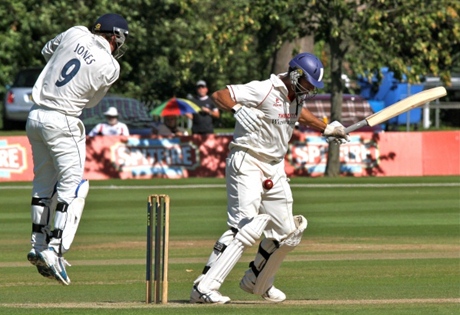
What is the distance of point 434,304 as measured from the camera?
8188mm

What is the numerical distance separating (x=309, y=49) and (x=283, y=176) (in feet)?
66.2

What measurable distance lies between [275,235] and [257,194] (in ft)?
1.15

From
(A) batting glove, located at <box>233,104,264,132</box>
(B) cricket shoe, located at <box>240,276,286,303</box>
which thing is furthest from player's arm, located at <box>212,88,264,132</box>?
(B) cricket shoe, located at <box>240,276,286,303</box>

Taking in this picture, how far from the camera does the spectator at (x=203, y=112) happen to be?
23.6 metres

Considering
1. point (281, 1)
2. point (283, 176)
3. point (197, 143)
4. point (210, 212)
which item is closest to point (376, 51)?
point (281, 1)

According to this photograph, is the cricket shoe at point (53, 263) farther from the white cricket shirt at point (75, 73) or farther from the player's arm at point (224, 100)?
the player's arm at point (224, 100)

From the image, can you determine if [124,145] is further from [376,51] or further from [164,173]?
[376,51]

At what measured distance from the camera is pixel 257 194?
27.3 feet

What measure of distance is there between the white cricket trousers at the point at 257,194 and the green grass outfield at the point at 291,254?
58 cm

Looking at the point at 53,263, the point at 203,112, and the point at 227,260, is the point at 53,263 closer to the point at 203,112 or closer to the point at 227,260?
the point at 227,260

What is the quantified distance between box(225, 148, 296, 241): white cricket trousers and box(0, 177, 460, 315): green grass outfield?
577 mm

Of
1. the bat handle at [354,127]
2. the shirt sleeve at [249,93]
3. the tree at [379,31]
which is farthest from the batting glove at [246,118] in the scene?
the tree at [379,31]

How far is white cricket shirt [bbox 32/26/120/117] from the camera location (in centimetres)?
854

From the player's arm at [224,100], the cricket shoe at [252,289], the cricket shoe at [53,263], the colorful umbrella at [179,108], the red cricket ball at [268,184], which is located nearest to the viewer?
the player's arm at [224,100]
